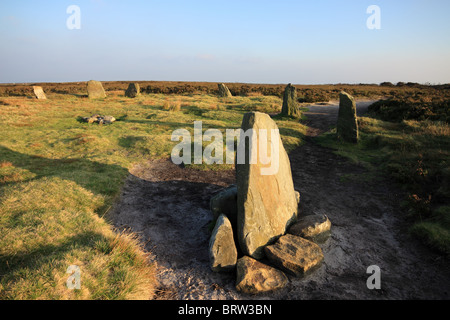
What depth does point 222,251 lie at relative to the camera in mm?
5434

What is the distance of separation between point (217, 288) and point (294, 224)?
107 inches

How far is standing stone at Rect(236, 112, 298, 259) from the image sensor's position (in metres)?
5.69

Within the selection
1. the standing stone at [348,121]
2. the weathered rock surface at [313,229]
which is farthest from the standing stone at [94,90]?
the weathered rock surface at [313,229]

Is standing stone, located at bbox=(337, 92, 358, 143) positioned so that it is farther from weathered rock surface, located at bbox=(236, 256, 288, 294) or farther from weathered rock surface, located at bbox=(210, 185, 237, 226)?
weathered rock surface, located at bbox=(236, 256, 288, 294)

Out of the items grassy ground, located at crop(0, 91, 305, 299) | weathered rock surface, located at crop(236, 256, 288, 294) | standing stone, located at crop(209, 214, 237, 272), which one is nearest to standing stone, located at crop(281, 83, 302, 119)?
grassy ground, located at crop(0, 91, 305, 299)

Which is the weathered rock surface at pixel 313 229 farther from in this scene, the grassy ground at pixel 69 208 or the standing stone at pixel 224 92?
the standing stone at pixel 224 92

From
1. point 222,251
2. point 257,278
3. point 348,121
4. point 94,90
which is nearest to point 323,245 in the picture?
point 257,278

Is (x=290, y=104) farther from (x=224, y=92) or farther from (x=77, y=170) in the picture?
(x=77, y=170)

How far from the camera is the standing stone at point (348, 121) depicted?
15.3 m

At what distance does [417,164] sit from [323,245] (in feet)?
23.2

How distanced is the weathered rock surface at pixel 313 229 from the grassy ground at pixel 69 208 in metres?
3.59

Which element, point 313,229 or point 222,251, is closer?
point 222,251

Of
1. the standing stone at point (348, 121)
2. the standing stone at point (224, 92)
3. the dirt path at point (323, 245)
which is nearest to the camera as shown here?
the dirt path at point (323, 245)
